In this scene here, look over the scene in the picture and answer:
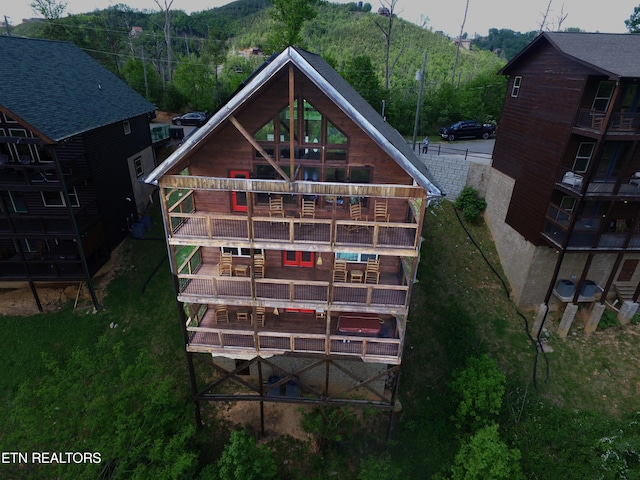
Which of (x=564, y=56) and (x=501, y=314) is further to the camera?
(x=501, y=314)

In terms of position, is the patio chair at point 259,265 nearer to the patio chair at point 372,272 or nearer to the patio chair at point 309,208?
the patio chair at point 309,208

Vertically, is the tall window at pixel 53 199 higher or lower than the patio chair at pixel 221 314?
higher

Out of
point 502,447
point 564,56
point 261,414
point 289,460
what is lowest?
point 289,460

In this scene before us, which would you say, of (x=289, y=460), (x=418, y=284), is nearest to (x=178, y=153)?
(x=289, y=460)

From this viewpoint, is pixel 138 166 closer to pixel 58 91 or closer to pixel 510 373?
pixel 58 91

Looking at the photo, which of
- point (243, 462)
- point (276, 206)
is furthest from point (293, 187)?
point (243, 462)

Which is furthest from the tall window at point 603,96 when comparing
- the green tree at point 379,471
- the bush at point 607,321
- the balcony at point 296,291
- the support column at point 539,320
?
the green tree at point 379,471

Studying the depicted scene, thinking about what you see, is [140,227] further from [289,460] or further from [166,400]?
[289,460]
